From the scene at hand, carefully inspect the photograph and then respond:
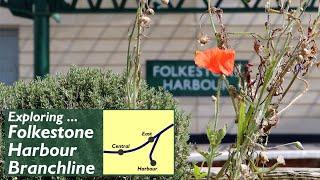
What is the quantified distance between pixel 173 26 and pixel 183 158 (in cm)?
1037

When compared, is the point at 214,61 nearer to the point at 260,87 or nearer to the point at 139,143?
the point at 260,87

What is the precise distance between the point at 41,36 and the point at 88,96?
857 cm

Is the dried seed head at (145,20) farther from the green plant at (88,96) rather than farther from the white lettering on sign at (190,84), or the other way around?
the white lettering on sign at (190,84)

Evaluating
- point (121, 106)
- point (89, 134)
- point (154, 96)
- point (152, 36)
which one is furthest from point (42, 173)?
point (152, 36)

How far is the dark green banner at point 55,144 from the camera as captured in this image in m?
3.21

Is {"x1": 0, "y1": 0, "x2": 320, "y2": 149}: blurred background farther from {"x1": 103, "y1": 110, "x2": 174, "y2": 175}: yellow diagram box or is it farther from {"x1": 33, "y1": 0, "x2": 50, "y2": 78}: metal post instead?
{"x1": 103, "y1": 110, "x2": 174, "y2": 175}: yellow diagram box

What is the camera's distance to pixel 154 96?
369cm

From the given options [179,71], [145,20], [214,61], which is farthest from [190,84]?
[214,61]

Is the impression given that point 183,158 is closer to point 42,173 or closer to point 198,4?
point 42,173

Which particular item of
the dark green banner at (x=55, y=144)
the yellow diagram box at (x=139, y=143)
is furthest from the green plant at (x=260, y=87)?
the dark green banner at (x=55, y=144)

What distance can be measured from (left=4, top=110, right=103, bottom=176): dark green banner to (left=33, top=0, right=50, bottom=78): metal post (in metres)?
8.51

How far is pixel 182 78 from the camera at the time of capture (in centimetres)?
1409

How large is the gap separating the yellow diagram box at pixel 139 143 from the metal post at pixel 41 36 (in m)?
8.67

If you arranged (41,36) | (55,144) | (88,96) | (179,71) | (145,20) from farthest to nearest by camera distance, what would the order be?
1. (179,71)
2. (41,36)
3. (88,96)
4. (55,144)
5. (145,20)
